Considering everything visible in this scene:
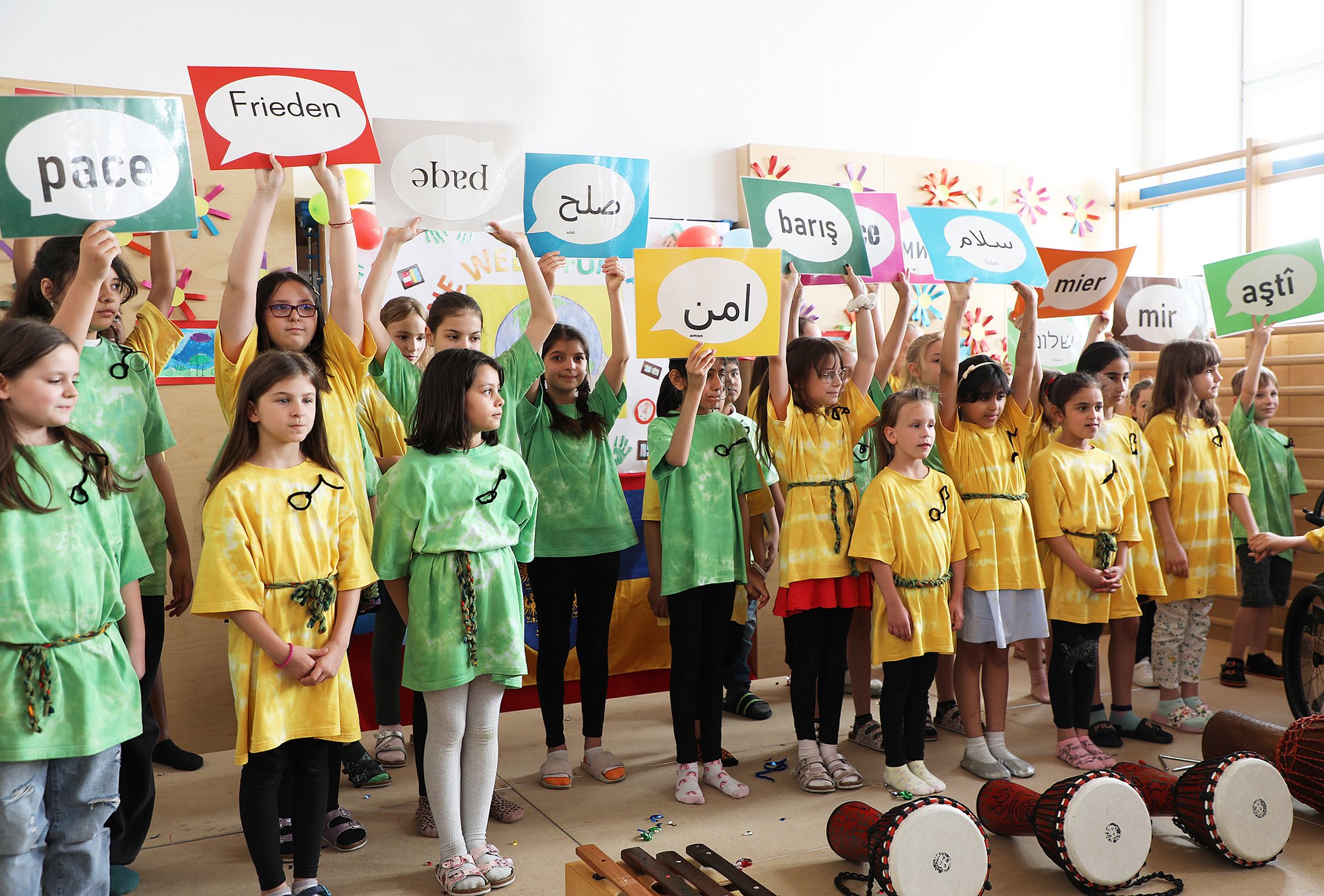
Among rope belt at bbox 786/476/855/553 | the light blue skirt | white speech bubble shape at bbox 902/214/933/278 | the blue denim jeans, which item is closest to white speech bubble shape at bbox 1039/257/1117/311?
white speech bubble shape at bbox 902/214/933/278

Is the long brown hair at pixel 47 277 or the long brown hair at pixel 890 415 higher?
the long brown hair at pixel 47 277

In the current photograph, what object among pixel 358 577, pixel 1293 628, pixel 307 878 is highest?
pixel 358 577

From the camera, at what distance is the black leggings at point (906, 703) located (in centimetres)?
295

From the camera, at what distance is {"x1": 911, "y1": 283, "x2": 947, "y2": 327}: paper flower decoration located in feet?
16.7

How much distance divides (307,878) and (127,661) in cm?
65

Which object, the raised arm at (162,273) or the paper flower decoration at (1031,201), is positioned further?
the paper flower decoration at (1031,201)

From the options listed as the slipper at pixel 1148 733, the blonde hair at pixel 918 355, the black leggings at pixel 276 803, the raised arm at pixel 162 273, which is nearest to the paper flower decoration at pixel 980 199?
the blonde hair at pixel 918 355

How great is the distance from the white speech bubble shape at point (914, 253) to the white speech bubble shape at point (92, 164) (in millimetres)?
2606

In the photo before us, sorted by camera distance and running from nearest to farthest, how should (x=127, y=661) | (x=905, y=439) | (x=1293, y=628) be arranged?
(x=127, y=661)
(x=905, y=439)
(x=1293, y=628)

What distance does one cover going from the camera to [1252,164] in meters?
5.18

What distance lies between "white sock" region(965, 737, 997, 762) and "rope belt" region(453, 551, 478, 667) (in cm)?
169

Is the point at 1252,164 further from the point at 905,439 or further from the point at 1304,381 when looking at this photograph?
the point at 905,439

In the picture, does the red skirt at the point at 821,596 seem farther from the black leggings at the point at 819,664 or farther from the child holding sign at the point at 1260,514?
the child holding sign at the point at 1260,514

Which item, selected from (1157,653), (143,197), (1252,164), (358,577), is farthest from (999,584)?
(1252,164)
